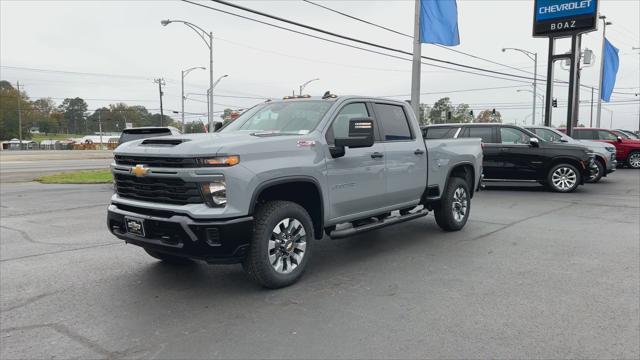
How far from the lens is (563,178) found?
12.8 metres

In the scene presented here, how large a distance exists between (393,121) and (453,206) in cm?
194

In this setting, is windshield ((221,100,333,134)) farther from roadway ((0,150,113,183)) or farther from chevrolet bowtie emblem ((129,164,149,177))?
roadway ((0,150,113,183))

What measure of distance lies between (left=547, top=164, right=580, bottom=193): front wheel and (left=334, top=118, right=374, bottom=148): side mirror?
31.6 feet

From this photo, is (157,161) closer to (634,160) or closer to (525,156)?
(525,156)

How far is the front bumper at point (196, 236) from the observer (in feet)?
13.4

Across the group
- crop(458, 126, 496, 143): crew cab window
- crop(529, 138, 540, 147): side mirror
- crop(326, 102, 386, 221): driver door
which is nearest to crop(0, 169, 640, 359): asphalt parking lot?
crop(326, 102, 386, 221): driver door

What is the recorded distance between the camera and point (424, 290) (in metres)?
4.72

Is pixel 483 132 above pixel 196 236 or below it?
above

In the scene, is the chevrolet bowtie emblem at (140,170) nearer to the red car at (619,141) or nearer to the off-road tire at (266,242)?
the off-road tire at (266,242)

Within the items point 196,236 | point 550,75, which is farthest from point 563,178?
point 196,236

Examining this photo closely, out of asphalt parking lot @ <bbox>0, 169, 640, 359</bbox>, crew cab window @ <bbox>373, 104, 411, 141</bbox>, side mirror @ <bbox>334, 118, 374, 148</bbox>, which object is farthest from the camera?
crew cab window @ <bbox>373, 104, 411, 141</bbox>

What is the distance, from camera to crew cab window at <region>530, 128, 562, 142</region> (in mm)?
13359

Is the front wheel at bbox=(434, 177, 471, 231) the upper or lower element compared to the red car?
lower

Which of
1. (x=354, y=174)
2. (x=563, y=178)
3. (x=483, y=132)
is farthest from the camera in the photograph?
(x=483, y=132)
